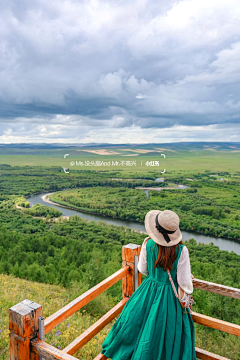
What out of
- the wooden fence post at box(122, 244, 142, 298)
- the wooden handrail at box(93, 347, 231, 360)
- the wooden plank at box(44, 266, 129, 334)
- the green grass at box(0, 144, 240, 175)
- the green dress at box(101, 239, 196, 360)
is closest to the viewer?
the wooden plank at box(44, 266, 129, 334)

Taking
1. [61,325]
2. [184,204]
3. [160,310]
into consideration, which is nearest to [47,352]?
[160,310]

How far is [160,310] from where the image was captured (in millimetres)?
2057

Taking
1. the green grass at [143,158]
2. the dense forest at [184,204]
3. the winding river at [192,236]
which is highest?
the green grass at [143,158]

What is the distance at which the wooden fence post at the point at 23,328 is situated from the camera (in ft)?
5.22

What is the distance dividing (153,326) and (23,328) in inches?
38.0

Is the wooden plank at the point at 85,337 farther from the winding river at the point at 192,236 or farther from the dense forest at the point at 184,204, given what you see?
the dense forest at the point at 184,204

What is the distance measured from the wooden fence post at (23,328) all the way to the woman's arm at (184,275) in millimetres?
1040

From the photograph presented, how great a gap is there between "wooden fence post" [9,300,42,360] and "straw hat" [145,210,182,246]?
38.1 inches

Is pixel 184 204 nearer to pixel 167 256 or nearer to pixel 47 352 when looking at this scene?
pixel 167 256

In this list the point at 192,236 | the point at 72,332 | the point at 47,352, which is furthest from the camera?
the point at 192,236

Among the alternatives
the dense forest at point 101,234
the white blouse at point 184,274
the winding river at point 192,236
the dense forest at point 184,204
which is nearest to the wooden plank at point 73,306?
the white blouse at point 184,274

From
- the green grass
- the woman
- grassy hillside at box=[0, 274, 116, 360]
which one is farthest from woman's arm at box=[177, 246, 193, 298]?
the green grass

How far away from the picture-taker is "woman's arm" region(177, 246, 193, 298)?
201 cm

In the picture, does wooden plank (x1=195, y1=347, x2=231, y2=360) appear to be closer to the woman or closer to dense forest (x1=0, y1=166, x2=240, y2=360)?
the woman
